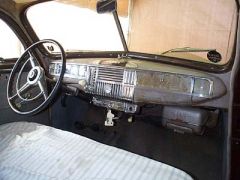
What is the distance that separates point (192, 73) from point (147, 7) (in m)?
2.12

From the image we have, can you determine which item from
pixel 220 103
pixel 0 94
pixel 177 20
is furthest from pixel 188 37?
pixel 0 94

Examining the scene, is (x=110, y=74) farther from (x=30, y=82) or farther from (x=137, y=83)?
(x=30, y=82)

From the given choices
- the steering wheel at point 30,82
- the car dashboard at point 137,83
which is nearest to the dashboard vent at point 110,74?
the car dashboard at point 137,83

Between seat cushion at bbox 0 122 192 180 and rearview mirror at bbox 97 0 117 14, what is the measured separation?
1.04 meters

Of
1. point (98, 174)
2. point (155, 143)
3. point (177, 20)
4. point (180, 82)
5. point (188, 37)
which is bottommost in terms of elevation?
point (155, 143)

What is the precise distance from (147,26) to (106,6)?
63.6 inches

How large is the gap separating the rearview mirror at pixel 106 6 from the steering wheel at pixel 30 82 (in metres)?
0.46

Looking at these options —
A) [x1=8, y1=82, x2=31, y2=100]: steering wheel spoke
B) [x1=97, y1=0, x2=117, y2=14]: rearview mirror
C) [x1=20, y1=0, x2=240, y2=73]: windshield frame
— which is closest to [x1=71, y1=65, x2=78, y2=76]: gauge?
[x1=20, y1=0, x2=240, y2=73]: windshield frame

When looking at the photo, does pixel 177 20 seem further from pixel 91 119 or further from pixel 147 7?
pixel 91 119

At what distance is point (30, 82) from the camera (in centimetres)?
209

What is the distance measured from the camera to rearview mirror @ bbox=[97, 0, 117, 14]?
2.21 m

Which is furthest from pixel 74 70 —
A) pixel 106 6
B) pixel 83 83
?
pixel 106 6

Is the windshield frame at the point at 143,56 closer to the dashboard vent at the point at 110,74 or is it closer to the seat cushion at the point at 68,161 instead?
the dashboard vent at the point at 110,74

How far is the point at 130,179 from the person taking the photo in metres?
1.32
